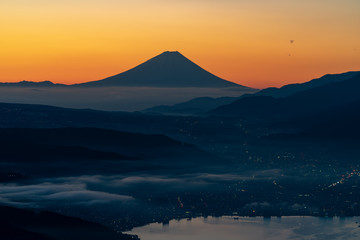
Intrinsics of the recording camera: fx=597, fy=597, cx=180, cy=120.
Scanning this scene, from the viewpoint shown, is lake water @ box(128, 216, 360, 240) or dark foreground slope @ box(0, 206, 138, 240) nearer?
dark foreground slope @ box(0, 206, 138, 240)

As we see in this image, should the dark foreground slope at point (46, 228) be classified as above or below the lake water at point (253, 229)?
above

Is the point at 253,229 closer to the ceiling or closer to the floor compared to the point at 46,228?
closer to the floor

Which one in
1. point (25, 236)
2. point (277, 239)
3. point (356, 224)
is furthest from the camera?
point (356, 224)

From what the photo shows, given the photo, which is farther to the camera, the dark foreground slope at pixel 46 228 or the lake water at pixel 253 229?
the lake water at pixel 253 229

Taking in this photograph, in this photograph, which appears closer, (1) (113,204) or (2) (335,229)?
(2) (335,229)

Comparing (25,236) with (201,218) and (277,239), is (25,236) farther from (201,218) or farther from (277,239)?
(201,218)

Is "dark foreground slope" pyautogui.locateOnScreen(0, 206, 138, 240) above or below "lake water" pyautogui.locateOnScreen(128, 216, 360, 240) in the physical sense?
above

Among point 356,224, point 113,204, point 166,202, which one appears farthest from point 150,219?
point 356,224

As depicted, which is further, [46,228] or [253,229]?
[253,229]
